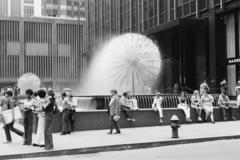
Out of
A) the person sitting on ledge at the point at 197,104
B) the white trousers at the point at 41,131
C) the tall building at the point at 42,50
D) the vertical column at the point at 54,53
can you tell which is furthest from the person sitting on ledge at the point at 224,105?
the vertical column at the point at 54,53

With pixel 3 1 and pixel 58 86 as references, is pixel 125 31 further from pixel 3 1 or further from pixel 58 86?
pixel 3 1

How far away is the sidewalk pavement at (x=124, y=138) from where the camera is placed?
12297 millimetres

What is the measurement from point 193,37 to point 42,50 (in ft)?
186

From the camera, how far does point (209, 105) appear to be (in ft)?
63.8

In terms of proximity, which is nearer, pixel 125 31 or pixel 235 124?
pixel 235 124

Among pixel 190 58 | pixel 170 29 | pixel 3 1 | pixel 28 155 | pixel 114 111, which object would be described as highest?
pixel 3 1

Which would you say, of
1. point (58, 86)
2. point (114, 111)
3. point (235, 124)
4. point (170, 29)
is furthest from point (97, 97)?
point (58, 86)

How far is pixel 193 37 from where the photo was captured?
38.2 m

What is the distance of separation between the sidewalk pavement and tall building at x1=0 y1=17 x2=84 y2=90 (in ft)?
228

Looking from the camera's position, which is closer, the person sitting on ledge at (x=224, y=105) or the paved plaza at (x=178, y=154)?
the paved plaza at (x=178, y=154)

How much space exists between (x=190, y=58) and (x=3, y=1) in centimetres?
10187

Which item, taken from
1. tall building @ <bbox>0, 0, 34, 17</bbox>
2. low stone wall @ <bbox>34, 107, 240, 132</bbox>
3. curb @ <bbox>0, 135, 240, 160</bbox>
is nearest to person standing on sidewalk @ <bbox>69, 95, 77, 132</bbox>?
low stone wall @ <bbox>34, 107, 240, 132</bbox>

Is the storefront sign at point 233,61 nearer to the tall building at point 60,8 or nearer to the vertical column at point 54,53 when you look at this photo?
the vertical column at point 54,53

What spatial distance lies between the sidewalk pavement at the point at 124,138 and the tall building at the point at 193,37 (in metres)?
16.2
